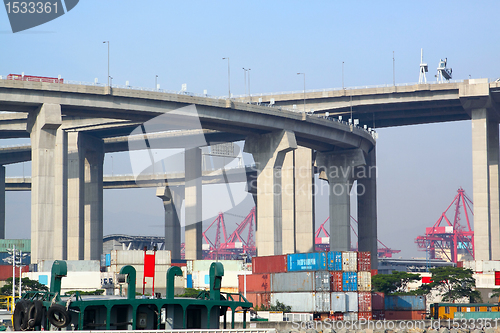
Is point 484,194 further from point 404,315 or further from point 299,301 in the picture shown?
point 299,301

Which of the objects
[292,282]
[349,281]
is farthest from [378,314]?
[292,282]

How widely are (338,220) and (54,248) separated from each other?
206 feet

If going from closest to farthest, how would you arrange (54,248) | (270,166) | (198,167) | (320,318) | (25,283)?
(320,318)
(25,283)
(54,248)
(270,166)
(198,167)

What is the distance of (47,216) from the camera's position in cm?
10419

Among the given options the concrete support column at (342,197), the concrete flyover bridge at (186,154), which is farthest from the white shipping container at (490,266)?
the concrete flyover bridge at (186,154)

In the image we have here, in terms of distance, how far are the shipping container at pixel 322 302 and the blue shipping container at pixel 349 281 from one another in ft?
8.90

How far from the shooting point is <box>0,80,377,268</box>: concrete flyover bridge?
106 metres

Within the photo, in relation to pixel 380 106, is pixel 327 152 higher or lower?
lower

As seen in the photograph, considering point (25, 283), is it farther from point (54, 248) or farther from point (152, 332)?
point (152, 332)

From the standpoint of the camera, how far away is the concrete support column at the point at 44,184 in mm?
103688

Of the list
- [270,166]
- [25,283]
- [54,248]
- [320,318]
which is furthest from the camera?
[270,166]

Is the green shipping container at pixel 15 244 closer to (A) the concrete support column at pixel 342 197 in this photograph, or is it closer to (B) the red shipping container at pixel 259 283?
(A) the concrete support column at pixel 342 197

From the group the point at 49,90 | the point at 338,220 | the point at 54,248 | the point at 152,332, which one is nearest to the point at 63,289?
the point at 54,248

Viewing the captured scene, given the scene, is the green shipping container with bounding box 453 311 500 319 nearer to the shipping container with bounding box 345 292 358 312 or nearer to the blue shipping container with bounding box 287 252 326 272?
the shipping container with bounding box 345 292 358 312
